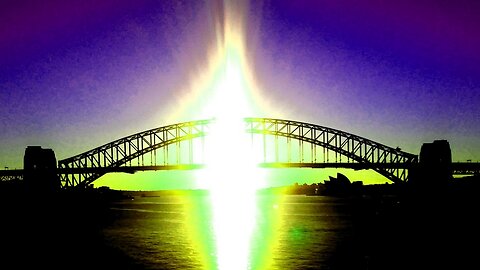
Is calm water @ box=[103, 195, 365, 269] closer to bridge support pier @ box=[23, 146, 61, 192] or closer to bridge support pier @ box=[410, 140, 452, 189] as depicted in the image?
bridge support pier @ box=[410, 140, 452, 189]

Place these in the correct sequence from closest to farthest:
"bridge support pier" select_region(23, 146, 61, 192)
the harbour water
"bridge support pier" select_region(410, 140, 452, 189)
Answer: the harbour water
"bridge support pier" select_region(410, 140, 452, 189)
"bridge support pier" select_region(23, 146, 61, 192)

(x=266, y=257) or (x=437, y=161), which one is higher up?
(x=437, y=161)

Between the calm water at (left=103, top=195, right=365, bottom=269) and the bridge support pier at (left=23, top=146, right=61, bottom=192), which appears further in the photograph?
the bridge support pier at (left=23, top=146, right=61, bottom=192)

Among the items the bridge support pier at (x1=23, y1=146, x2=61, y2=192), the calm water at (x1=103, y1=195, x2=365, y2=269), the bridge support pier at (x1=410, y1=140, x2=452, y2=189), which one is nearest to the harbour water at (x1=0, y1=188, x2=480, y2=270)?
the calm water at (x1=103, y1=195, x2=365, y2=269)

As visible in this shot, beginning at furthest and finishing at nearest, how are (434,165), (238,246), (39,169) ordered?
(39,169) → (434,165) → (238,246)

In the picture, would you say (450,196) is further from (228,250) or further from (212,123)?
(212,123)

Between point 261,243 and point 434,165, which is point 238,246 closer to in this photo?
point 261,243

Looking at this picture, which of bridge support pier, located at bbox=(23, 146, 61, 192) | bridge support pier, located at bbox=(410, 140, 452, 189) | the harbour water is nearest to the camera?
the harbour water

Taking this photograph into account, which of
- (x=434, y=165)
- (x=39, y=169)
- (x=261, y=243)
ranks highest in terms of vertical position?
(x=39, y=169)

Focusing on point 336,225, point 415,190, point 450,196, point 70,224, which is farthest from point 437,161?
point 70,224

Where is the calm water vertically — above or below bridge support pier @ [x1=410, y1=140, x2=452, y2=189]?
Answer: below

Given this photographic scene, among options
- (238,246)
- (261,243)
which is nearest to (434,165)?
(261,243)
